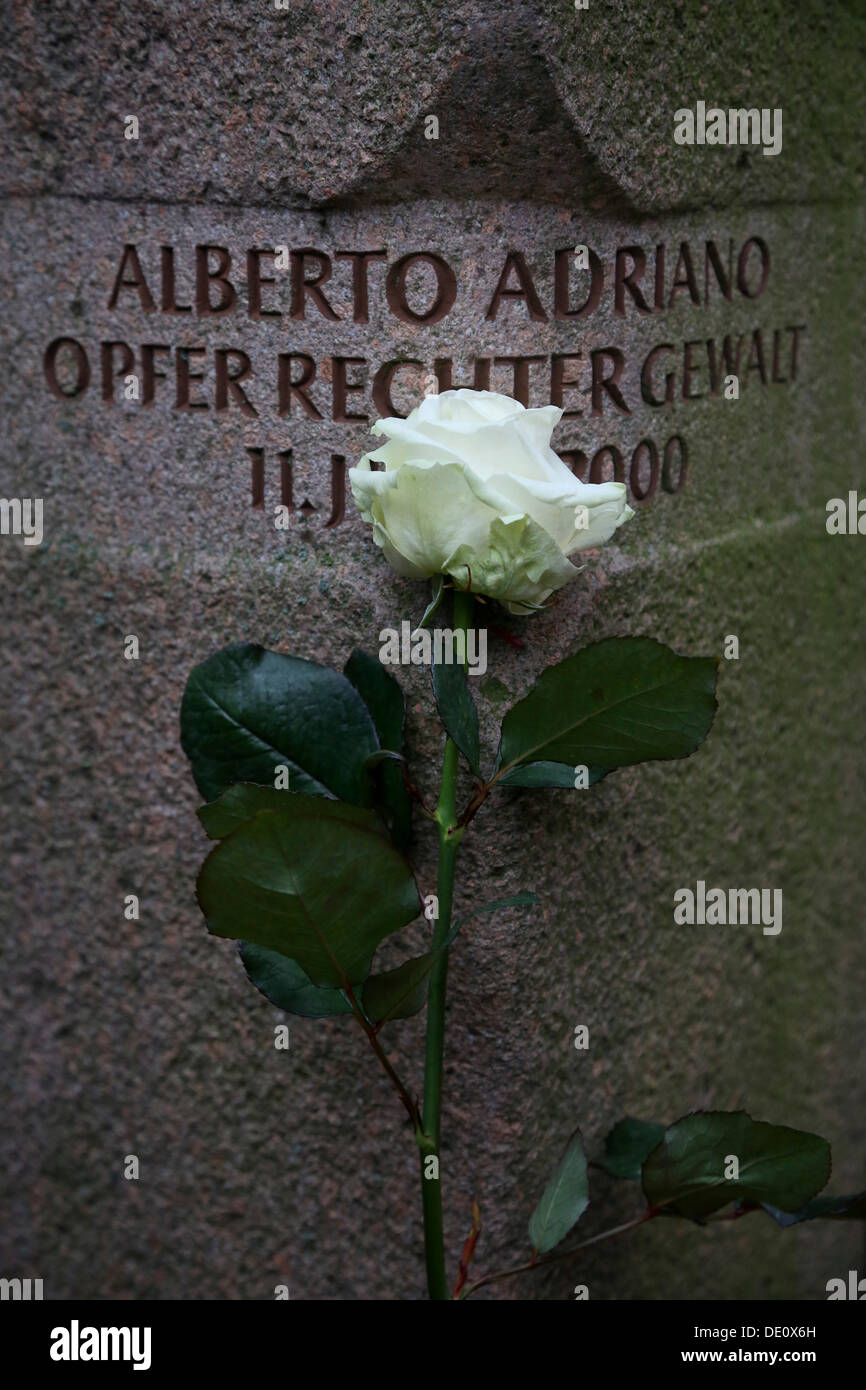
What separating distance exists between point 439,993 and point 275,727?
269 mm

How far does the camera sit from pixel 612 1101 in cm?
151

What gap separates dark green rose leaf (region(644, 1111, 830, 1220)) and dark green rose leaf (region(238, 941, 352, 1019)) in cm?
32

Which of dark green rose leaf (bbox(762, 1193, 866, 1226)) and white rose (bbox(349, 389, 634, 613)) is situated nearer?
white rose (bbox(349, 389, 634, 613))

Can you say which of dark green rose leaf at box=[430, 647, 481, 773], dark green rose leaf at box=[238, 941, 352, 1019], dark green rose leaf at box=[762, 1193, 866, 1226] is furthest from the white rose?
dark green rose leaf at box=[762, 1193, 866, 1226]

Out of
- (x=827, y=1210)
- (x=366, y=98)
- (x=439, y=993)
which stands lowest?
(x=827, y=1210)

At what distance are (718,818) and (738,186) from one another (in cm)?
67

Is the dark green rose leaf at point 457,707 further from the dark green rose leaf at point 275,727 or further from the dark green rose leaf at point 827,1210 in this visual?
the dark green rose leaf at point 827,1210

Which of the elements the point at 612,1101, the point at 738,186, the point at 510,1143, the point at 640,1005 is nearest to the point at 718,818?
the point at 640,1005

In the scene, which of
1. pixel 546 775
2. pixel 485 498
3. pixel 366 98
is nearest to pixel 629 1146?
pixel 546 775

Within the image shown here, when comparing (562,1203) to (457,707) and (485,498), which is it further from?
(485,498)

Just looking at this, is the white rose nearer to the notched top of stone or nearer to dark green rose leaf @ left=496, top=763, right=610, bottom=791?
dark green rose leaf @ left=496, top=763, right=610, bottom=791

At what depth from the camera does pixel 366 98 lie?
1.25 metres

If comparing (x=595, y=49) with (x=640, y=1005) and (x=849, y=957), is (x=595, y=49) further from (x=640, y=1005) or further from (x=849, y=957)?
(x=849, y=957)

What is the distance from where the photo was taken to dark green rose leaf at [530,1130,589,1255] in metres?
1.19
